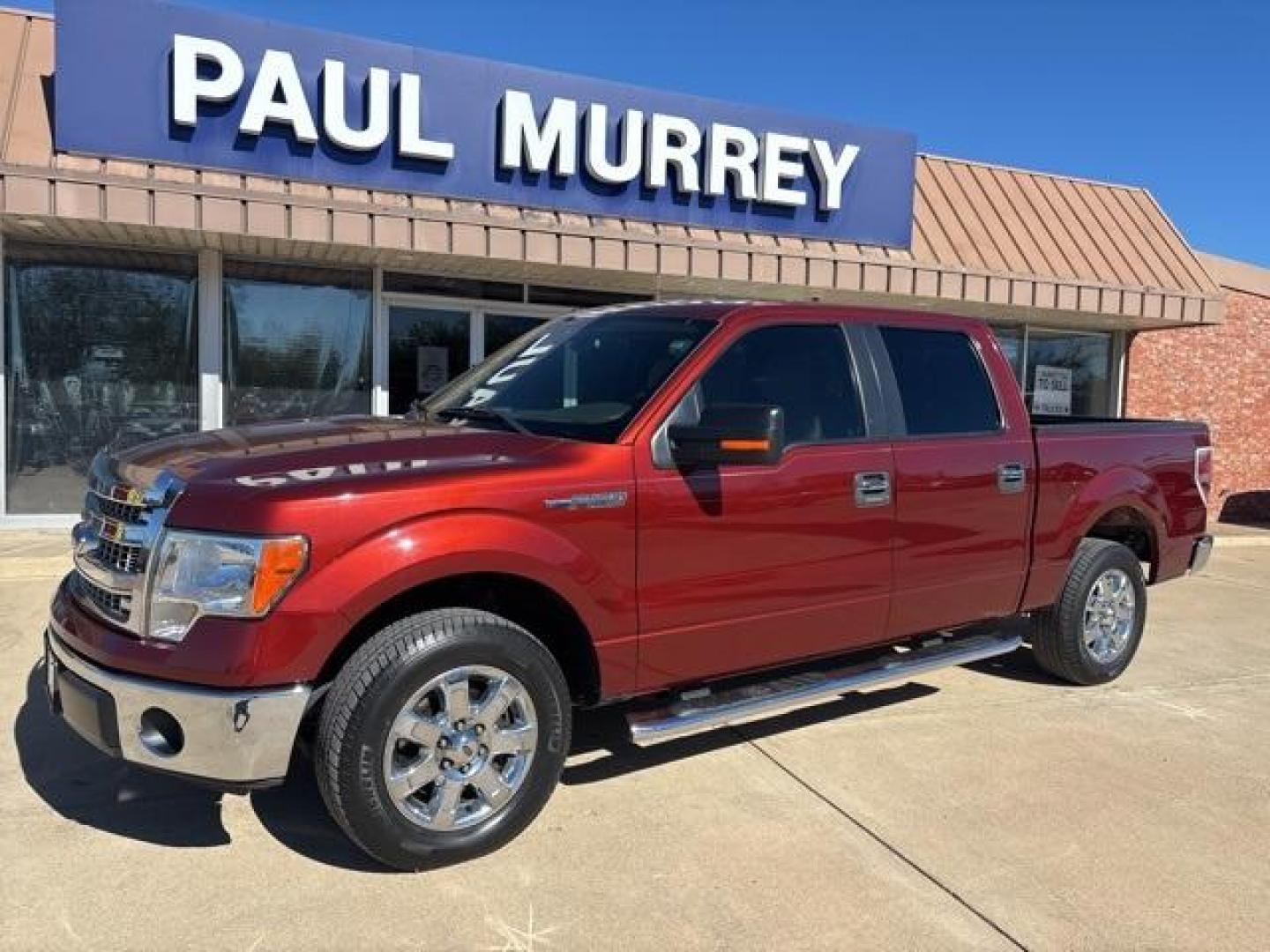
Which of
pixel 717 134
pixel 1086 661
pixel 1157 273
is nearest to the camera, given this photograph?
pixel 1086 661

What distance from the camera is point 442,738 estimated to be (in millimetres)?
3234

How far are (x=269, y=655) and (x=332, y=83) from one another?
7.11 m

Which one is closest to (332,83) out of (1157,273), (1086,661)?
(1086,661)

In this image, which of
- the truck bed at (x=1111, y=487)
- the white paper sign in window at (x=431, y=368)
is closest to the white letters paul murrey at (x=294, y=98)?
the white paper sign in window at (x=431, y=368)

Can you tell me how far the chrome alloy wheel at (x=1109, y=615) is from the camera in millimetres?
5414

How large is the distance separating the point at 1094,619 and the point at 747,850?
116 inches

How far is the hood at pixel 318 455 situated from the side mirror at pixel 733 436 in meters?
0.49

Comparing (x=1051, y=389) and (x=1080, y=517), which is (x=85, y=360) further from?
(x=1051, y=389)

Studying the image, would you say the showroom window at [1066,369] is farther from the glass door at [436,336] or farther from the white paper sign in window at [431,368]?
the white paper sign in window at [431,368]

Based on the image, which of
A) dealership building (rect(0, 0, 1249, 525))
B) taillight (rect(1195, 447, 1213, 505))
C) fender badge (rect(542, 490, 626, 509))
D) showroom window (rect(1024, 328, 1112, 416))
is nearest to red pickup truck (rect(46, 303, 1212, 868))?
fender badge (rect(542, 490, 626, 509))

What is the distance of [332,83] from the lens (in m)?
8.66

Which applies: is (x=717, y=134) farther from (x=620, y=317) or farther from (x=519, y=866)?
(x=519, y=866)

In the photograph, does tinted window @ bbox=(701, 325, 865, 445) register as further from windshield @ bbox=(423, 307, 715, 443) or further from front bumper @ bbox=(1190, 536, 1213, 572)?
front bumper @ bbox=(1190, 536, 1213, 572)

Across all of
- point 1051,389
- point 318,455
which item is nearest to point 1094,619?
point 318,455
